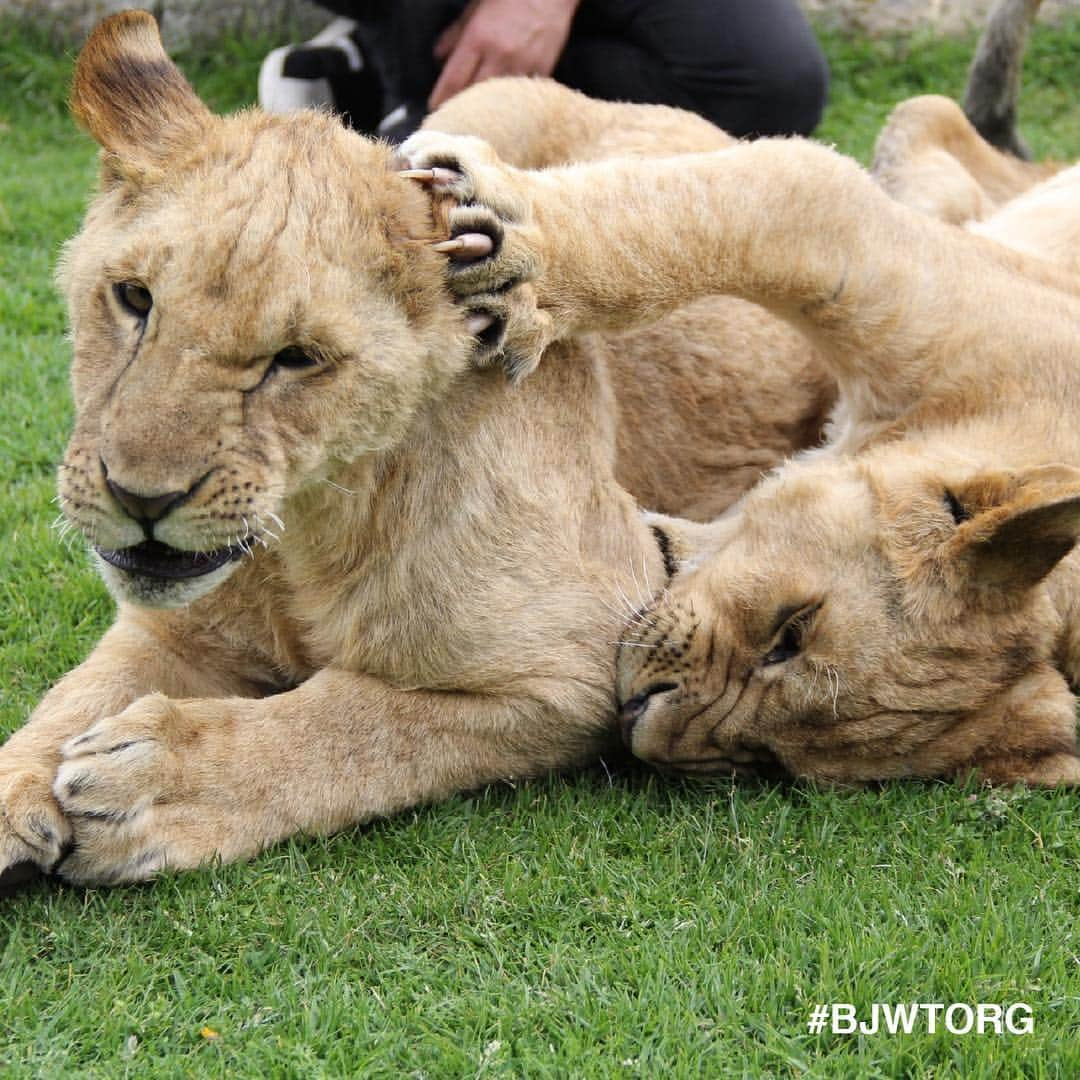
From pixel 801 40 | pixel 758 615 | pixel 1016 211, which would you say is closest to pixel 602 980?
pixel 758 615

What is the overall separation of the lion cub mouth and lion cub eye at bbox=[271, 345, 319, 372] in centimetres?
40

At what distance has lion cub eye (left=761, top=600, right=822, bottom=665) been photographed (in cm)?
376

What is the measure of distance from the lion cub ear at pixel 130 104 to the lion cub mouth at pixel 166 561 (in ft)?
2.68

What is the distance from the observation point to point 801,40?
7.59m

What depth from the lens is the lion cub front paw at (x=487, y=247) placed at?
11.6 feet

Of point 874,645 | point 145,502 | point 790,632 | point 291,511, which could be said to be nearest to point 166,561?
point 145,502

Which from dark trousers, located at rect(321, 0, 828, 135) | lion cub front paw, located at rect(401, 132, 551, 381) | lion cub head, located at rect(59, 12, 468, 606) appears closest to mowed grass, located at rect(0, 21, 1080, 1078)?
lion cub head, located at rect(59, 12, 468, 606)

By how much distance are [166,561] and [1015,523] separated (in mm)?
1873

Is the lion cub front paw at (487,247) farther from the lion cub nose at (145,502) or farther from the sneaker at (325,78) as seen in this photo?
the sneaker at (325,78)

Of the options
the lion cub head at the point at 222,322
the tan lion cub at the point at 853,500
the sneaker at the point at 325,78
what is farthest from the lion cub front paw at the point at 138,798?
the sneaker at the point at 325,78

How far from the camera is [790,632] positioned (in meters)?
3.79

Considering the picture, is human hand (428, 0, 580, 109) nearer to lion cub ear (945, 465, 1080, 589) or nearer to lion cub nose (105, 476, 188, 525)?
lion cub ear (945, 465, 1080, 589)

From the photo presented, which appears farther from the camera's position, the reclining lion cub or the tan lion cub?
the tan lion cub

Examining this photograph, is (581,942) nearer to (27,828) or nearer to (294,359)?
(27,828)
